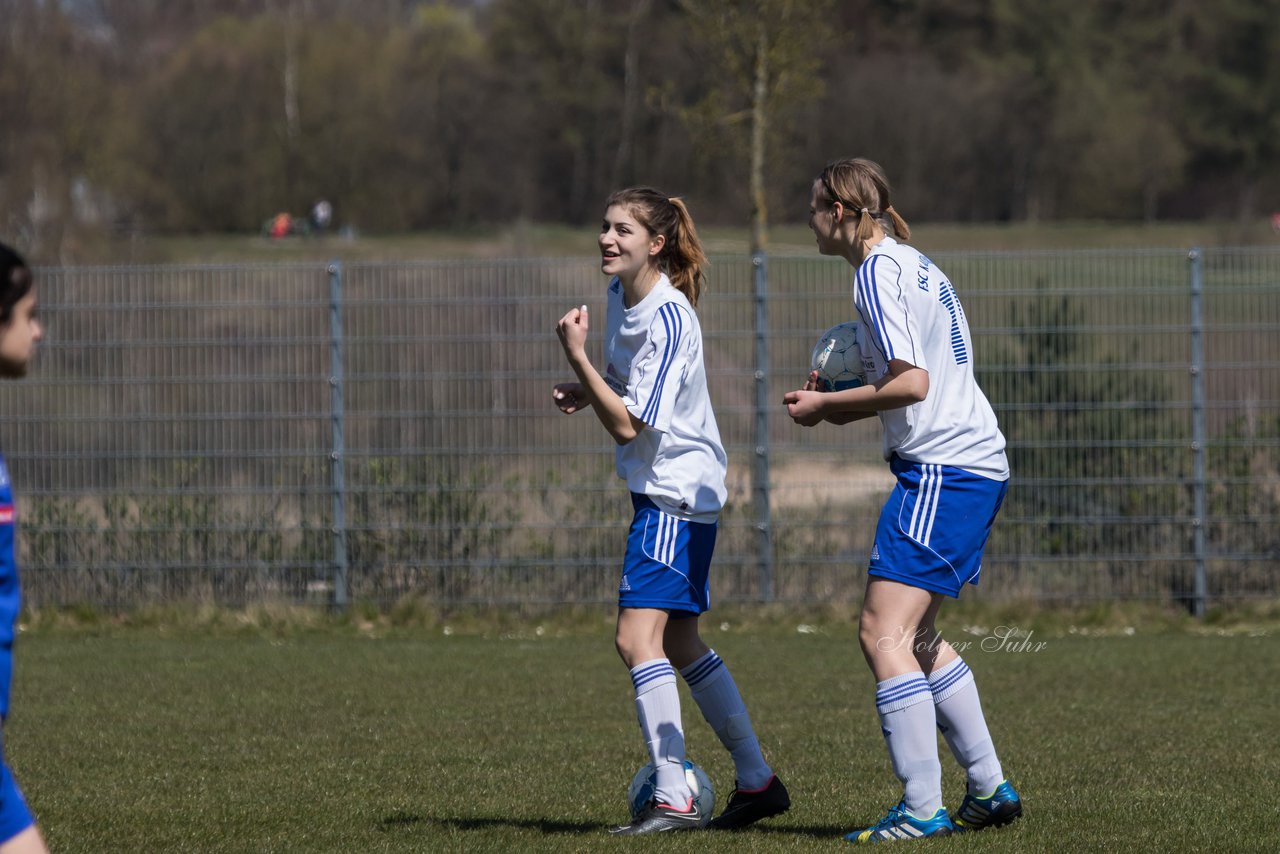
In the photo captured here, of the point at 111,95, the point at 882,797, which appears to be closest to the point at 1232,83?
the point at 111,95

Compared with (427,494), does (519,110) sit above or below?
above

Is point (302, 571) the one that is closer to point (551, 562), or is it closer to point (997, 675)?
point (551, 562)

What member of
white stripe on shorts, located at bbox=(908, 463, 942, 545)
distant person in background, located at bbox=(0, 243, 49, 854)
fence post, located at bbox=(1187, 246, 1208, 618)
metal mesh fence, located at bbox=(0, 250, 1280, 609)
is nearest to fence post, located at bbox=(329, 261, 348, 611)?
metal mesh fence, located at bbox=(0, 250, 1280, 609)

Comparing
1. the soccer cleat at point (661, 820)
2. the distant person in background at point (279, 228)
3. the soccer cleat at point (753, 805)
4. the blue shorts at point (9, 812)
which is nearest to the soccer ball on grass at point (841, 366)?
the soccer cleat at point (753, 805)

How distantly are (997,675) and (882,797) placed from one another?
392 centimetres

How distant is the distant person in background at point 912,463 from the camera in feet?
16.9

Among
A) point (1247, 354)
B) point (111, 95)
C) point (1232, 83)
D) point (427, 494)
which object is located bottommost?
point (427, 494)

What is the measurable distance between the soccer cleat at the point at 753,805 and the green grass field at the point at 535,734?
0.07m

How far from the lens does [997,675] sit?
10.0m

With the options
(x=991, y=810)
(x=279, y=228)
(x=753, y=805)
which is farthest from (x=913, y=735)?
(x=279, y=228)

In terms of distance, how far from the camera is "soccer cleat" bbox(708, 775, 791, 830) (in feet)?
18.6

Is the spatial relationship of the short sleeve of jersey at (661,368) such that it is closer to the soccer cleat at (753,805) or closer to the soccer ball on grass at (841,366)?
the soccer ball on grass at (841,366)

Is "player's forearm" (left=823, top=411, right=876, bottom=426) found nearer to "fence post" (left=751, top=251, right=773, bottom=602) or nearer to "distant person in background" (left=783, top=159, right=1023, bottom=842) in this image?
"distant person in background" (left=783, top=159, right=1023, bottom=842)

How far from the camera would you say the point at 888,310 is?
5.14 m
